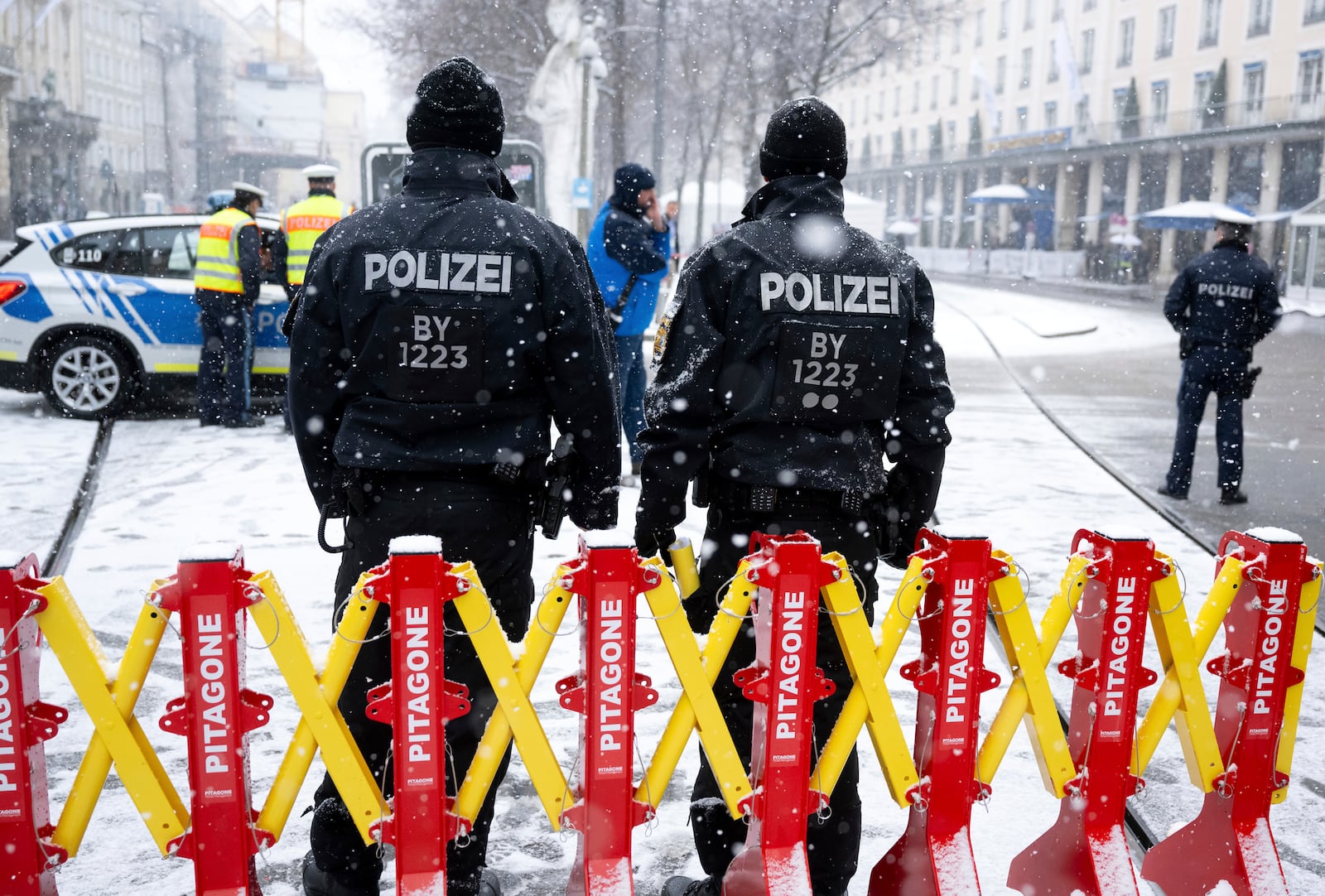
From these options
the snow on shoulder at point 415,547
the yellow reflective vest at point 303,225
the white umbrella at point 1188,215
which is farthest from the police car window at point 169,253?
the white umbrella at point 1188,215

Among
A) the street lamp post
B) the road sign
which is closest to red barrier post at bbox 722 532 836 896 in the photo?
the street lamp post

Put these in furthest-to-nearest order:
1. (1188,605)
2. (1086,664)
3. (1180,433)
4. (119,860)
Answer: (1180,433), (1188,605), (119,860), (1086,664)

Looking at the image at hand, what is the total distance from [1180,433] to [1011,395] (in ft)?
15.9

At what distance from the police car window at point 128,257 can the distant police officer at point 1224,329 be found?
7633 mm

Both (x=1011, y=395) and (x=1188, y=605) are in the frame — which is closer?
(x=1188, y=605)

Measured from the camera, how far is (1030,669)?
2.66m

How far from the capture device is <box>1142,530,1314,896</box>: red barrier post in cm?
271

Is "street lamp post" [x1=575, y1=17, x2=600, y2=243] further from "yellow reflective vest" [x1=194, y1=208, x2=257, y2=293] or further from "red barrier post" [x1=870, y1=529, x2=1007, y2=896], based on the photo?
"red barrier post" [x1=870, y1=529, x2=1007, y2=896]

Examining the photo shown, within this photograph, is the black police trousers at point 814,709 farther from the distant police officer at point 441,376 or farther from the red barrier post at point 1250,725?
the red barrier post at point 1250,725

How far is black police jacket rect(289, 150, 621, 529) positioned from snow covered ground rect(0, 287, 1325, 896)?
47cm

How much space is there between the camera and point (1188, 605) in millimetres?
5215

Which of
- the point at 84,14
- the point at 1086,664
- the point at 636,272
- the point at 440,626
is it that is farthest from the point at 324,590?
the point at 84,14

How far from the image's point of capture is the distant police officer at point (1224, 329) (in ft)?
23.4

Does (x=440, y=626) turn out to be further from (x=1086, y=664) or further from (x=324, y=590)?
(x=324, y=590)
